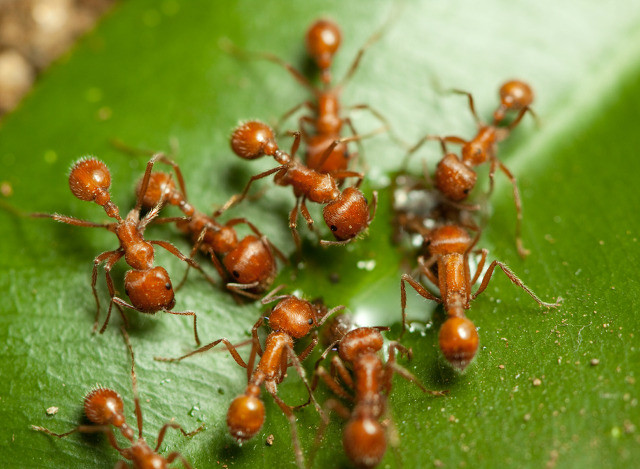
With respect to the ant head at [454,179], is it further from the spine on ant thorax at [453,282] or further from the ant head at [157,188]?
the ant head at [157,188]

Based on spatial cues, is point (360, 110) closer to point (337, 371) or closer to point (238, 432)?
point (337, 371)

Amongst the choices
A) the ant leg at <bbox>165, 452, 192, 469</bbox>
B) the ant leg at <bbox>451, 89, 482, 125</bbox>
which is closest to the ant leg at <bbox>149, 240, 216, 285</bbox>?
the ant leg at <bbox>165, 452, 192, 469</bbox>

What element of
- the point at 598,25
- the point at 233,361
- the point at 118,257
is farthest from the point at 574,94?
the point at 118,257

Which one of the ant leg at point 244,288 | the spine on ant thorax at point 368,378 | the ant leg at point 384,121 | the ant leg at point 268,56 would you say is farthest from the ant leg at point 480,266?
the ant leg at point 268,56

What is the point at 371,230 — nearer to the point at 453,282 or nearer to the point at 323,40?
the point at 453,282

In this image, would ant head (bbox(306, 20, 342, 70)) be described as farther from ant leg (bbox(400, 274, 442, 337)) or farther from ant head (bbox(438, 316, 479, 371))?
ant head (bbox(438, 316, 479, 371))

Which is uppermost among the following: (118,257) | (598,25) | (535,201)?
(598,25)
